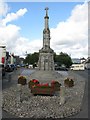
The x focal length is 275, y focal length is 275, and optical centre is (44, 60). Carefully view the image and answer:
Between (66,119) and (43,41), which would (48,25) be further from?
(66,119)

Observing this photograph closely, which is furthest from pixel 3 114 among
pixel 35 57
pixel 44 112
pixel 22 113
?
pixel 35 57

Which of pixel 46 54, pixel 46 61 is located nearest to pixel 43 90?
pixel 46 61

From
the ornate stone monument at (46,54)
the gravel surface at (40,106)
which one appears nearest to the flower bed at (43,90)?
the gravel surface at (40,106)

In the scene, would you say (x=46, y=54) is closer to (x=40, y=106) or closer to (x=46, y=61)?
(x=46, y=61)

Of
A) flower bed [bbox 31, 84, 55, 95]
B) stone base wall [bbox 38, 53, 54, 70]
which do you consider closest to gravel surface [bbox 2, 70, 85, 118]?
flower bed [bbox 31, 84, 55, 95]

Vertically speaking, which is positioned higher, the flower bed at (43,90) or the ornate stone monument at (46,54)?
the ornate stone monument at (46,54)

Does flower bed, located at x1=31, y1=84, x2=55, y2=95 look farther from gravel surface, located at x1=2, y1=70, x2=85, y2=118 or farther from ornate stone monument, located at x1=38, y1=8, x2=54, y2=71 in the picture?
ornate stone monument, located at x1=38, y1=8, x2=54, y2=71

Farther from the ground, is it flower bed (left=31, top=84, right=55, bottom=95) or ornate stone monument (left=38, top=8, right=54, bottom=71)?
ornate stone monument (left=38, top=8, right=54, bottom=71)

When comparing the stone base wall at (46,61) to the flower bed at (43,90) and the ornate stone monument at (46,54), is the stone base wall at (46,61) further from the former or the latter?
the flower bed at (43,90)

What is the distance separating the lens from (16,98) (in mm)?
17250

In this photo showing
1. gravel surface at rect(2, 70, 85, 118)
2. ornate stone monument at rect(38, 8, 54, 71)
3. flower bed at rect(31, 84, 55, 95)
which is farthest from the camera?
ornate stone monument at rect(38, 8, 54, 71)

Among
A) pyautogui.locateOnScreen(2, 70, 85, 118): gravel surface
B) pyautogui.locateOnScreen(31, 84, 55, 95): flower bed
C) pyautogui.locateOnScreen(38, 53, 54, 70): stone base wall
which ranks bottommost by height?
pyautogui.locateOnScreen(2, 70, 85, 118): gravel surface

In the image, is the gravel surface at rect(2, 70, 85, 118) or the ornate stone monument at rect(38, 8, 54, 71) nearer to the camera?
the gravel surface at rect(2, 70, 85, 118)

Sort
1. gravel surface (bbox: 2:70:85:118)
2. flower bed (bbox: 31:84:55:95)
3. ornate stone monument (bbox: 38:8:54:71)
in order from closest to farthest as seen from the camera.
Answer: gravel surface (bbox: 2:70:85:118)
flower bed (bbox: 31:84:55:95)
ornate stone monument (bbox: 38:8:54:71)
